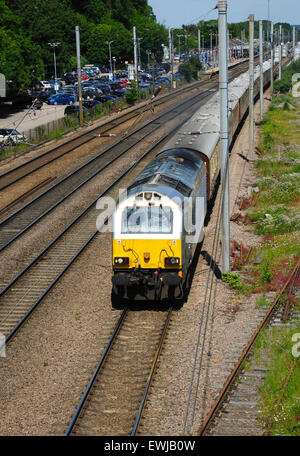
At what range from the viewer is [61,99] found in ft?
230

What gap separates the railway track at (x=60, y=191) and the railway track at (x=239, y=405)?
11632mm

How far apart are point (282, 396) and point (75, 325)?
593cm

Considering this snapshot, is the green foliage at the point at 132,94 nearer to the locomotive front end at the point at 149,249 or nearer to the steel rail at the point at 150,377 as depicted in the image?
the locomotive front end at the point at 149,249

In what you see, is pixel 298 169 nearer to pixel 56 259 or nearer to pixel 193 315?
pixel 56 259

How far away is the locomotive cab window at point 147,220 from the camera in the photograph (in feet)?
52.7

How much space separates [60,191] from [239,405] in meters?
20.1

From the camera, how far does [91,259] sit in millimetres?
21281

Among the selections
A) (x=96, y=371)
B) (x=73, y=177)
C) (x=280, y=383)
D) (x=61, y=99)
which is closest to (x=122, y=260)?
(x=96, y=371)

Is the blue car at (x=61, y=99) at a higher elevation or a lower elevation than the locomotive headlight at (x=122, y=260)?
higher

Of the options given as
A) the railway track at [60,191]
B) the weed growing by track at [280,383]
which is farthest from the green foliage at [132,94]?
the weed growing by track at [280,383]

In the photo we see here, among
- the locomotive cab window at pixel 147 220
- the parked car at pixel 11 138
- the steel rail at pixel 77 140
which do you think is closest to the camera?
the locomotive cab window at pixel 147 220

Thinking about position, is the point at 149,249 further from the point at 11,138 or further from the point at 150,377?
the point at 11,138

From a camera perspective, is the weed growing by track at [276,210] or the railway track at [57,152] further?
the railway track at [57,152]
